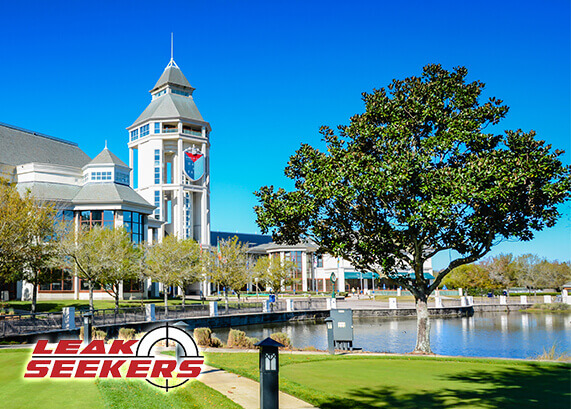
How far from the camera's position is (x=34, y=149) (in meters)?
61.2

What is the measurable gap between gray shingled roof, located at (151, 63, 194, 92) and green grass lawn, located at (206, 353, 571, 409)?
68.1 m

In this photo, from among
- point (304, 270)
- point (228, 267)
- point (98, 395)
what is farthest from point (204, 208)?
point (98, 395)

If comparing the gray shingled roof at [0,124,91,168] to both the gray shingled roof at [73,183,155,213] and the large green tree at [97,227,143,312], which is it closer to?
the gray shingled roof at [73,183,155,213]

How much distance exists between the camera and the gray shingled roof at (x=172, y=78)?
8125 cm

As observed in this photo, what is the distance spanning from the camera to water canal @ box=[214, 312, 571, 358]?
29250mm

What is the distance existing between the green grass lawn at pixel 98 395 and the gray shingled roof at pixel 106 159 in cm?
4977

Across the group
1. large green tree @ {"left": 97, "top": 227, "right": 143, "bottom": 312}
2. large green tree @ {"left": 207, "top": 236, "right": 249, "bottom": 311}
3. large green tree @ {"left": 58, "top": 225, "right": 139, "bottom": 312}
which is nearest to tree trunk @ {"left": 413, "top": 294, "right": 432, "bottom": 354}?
large green tree @ {"left": 97, "top": 227, "right": 143, "bottom": 312}

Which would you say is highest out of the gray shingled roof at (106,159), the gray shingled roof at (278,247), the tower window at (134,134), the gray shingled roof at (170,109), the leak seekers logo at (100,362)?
the gray shingled roof at (170,109)

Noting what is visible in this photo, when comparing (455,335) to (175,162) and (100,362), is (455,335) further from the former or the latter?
(175,162)

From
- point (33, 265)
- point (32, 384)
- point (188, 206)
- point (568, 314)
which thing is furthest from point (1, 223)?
point (568, 314)

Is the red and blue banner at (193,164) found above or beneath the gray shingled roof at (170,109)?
beneath

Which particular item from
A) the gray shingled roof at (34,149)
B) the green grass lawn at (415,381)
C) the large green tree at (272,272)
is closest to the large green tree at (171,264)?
the large green tree at (272,272)

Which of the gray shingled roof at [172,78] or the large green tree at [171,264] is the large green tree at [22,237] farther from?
the gray shingled roof at [172,78]

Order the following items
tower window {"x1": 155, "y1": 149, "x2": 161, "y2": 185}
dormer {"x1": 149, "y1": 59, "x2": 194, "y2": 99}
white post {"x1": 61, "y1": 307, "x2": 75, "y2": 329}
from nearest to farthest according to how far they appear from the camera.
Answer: white post {"x1": 61, "y1": 307, "x2": 75, "y2": 329} < tower window {"x1": 155, "y1": 149, "x2": 161, "y2": 185} < dormer {"x1": 149, "y1": 59, "x2": 194, "y2": 99}
